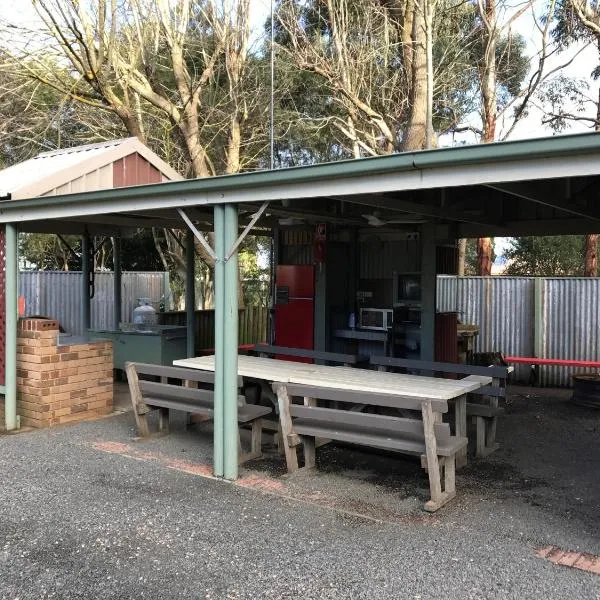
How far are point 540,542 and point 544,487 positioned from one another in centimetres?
128

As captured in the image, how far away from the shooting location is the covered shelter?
12.9 feet

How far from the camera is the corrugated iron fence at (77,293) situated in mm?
14195

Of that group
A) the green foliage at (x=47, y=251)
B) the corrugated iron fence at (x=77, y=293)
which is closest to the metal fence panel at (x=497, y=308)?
the corrugated iron fence at (x=77, y=293)

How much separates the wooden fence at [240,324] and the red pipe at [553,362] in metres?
5.29

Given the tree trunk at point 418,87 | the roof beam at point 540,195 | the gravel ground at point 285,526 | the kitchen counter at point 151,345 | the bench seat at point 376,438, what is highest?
the tree trunk at point 418,87

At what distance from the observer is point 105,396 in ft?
26.3

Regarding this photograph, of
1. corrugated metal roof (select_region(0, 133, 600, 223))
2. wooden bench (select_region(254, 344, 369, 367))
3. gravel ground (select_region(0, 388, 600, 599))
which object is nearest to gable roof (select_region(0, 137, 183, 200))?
corrugated metal roof (select_region(0, 133, 600, 223))

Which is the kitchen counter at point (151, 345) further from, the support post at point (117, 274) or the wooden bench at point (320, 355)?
the wooden bench at point (320, 355)

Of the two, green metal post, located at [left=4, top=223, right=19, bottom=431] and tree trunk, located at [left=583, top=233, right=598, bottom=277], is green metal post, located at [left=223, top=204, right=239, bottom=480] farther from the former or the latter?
tree trunk, located at [left=583, top=233, right=598, bottom=277]

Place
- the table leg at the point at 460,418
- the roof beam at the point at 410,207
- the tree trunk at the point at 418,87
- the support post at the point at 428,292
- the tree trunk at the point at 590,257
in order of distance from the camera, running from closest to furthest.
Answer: the table leg at the point at 460,418 → the roof beam at the point at 410,207 → the support post at the point at 428,292 → the tree trunk at the point at 418,87 → the tree trunk at the point at 590,257

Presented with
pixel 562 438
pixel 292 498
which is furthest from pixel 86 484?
pixel 562 438

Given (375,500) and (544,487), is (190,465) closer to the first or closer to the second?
(375,500)

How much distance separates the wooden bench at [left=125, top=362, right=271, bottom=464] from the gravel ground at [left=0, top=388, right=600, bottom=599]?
0.99 ft

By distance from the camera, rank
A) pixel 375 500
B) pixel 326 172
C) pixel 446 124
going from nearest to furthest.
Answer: pixel 326 172, pixel 375 500, pixel 446 124
